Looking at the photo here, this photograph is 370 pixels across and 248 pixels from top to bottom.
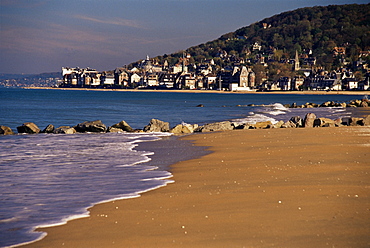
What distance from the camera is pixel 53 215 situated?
6.23 metres

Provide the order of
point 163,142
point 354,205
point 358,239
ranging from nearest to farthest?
point 358,239 → point 354,205 → point 163,142

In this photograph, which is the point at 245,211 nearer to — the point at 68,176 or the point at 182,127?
the point at 68,176

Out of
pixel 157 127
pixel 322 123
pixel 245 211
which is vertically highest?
pixel 245 211

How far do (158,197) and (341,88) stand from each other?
163 meters

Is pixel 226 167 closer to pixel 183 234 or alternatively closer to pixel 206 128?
pixel 183 234

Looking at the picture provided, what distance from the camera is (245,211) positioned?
5875 millimetres

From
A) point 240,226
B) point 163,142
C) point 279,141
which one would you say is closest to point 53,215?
point 240,226

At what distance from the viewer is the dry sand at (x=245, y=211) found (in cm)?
488

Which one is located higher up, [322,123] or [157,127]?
[322,123]

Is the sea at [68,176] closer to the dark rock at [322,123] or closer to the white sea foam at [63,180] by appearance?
the white sea foam at [63,180]

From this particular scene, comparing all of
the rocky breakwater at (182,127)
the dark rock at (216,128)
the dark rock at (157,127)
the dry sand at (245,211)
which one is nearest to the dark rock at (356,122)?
the rocky breakwater at (182,127)

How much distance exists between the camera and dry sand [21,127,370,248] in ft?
16.0

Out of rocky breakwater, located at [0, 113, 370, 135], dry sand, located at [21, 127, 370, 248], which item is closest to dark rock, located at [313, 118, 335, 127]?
rocky breakwater, located at [0, 113, 370, 135]

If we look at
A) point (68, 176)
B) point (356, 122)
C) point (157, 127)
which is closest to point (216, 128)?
point (157, 127)
